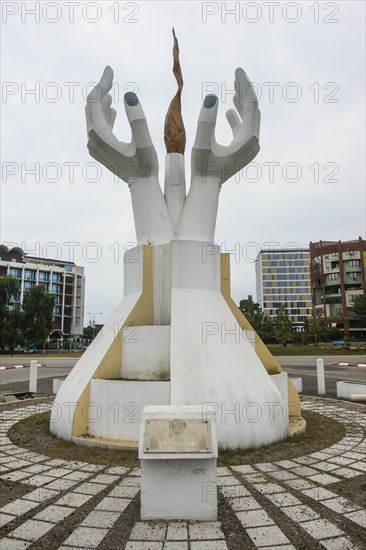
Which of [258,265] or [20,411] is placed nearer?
[20,411]

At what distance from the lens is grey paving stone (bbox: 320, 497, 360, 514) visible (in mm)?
4363

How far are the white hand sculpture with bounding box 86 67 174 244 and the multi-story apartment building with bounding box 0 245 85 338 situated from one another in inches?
2585

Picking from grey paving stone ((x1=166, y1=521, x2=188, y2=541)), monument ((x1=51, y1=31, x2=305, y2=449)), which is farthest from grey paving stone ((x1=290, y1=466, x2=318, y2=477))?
grey paving stone ((x1=166, y1=521, x2=188, y2=541))

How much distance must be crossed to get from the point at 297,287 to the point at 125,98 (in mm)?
115697

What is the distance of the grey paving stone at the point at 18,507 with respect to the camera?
4.32 metres

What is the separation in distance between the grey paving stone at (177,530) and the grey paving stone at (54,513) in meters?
1.10

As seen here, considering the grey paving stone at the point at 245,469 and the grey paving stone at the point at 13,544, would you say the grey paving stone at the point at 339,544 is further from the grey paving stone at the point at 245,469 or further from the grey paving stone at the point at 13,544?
the grey paving stone at the point at 13,544

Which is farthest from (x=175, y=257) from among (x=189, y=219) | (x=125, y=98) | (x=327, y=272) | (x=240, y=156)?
(x=327, y=272)

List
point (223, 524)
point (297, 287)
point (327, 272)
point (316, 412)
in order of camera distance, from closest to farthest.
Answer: point (223, 524) → point (316, 412) → point (327, 272) → point (297, 287)

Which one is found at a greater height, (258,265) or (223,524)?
(258,265)

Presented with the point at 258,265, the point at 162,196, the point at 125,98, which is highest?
the point at 258,265

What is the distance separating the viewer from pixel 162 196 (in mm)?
9430

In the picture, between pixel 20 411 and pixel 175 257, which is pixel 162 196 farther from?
pixel 20 411

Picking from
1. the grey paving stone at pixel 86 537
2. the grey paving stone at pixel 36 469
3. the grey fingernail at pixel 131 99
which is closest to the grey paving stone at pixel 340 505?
the grey paving stone at pixel 86 537
